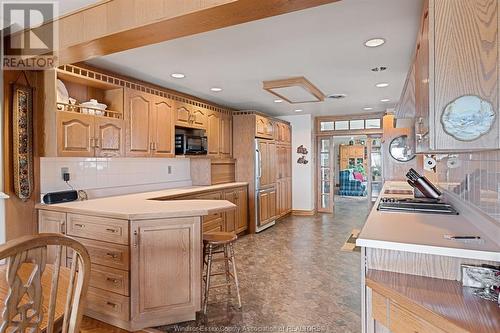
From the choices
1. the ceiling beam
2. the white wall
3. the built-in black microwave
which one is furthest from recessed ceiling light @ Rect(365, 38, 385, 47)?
the white wall

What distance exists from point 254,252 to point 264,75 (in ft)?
Result: 7.80

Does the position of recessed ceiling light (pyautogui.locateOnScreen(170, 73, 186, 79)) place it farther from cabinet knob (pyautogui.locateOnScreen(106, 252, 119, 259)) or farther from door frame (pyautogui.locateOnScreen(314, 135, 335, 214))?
door frame (pyautogui.locateOnScreen(314, 135, 335, 214))

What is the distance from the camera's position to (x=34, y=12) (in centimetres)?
202

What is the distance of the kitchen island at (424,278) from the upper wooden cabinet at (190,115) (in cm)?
332

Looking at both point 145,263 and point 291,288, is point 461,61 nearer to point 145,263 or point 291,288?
point 145,263

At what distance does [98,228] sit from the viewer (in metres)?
2.48

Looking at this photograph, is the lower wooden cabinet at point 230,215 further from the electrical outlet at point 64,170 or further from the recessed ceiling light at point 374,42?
the recessed ceiling light at point 374,42

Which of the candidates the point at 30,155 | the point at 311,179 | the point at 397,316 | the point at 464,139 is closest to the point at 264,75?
the point at 30,155

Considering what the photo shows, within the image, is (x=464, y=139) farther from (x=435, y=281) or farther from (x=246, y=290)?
(x=246, y=290)

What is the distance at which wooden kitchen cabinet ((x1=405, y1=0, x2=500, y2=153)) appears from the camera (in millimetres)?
1057

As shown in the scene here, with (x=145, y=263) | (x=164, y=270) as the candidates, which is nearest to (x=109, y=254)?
(x=145, y=263)

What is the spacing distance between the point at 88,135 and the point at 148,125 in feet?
2.61

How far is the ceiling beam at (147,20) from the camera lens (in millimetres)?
1525

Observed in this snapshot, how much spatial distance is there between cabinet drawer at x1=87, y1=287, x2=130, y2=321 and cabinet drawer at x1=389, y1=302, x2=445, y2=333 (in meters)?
1.92
